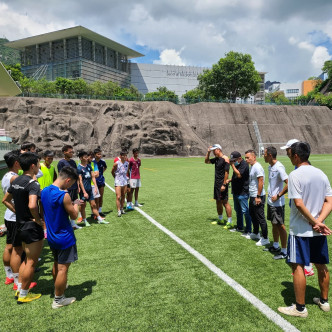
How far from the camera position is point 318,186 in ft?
11.4

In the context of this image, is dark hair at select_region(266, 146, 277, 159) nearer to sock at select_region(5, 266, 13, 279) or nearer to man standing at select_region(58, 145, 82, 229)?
man standing at select_region(58, 145, 82, 229)

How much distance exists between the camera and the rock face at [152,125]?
39.5m

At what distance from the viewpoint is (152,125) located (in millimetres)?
42906

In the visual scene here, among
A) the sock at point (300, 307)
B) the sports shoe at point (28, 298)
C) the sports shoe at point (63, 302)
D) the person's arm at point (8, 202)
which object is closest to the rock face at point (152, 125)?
the person's arm at point (8, 202)

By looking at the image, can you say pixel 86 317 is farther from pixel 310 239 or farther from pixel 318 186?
pixel 318 186

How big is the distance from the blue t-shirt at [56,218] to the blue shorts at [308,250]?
2911 millimetres

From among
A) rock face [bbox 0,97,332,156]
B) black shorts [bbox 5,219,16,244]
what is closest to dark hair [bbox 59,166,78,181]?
black shorts [bbox 5,219,16,244]

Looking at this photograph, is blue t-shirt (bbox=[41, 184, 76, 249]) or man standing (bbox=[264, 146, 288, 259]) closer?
blue t-shirt (bbox=[41, 184, 76, 249])

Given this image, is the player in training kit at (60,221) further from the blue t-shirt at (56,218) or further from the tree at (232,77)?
the tree at (232,77)

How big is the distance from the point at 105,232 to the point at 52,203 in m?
3.86

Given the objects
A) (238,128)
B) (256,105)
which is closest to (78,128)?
(238,128)

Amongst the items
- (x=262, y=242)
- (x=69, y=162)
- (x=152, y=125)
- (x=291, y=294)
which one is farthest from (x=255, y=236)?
(x=152, y=125)

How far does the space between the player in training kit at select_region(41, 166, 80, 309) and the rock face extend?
119 feet

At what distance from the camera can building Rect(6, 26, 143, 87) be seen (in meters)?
82.0
